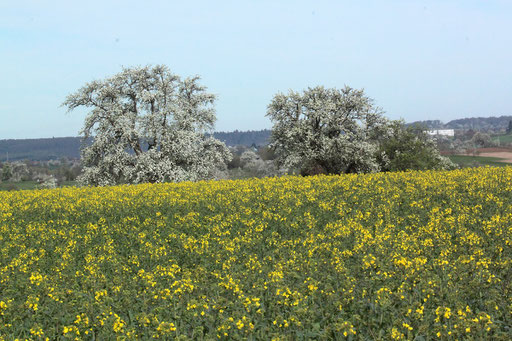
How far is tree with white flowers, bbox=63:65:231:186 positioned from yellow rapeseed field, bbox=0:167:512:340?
22.5 metres

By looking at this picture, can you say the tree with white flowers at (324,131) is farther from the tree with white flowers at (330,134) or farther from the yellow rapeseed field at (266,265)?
the yellow rapeseed field at (266,265)

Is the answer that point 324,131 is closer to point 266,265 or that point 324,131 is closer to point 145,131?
point 145,131

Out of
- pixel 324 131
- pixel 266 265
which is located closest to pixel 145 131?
pixel 324 131

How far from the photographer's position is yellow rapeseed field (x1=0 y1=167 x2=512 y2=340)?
7121 millimetres

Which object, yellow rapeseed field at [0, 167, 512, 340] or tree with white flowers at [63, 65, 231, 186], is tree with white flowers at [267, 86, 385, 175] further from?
yellow rapeseed field at [0, 167, 512, 340]

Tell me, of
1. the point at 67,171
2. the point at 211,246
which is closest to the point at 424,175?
the point at 211,246

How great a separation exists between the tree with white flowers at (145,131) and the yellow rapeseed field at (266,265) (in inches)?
885

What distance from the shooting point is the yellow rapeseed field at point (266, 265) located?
7121mm

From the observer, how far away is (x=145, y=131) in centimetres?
4325

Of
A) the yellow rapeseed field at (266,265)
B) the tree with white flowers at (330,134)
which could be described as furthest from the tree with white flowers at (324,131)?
the yellow rapeseed field at (266,265)

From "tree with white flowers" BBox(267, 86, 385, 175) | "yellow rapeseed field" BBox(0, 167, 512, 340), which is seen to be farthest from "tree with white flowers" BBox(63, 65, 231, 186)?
"yellow rapeseed field" BBox(0, 167, 512, 340)

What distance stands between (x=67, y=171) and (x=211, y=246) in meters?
130

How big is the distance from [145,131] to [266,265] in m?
35.2

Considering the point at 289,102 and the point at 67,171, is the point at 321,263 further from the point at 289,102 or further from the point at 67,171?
the point at 67,171
